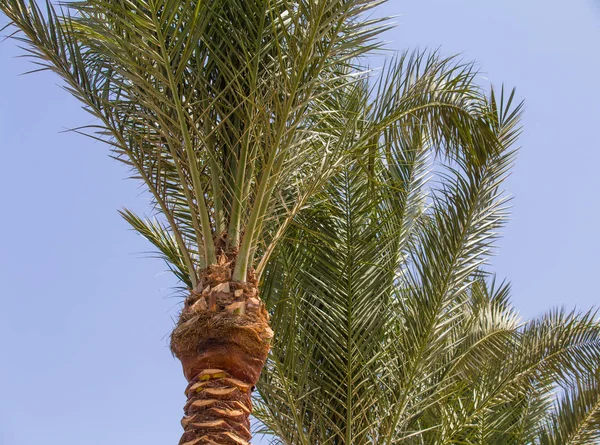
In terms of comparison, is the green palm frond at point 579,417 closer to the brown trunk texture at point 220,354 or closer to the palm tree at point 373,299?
the palm tree at point 373,299

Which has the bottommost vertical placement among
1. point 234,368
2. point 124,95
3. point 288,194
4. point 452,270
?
point 234,368

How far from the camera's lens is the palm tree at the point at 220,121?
471cm

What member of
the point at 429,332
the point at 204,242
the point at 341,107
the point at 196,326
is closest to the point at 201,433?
the point at 196,326

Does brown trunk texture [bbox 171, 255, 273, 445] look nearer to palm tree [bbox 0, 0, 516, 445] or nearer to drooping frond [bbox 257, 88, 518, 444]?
palm tree [bbox 0, 0, 516, 445]

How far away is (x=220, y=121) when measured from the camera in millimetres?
5320

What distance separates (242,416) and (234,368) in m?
0.28

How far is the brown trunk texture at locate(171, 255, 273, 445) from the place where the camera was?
4.51m

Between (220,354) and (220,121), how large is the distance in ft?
5.33

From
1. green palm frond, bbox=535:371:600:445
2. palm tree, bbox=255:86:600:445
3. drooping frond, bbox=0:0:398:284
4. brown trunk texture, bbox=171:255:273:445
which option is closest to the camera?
brown trunk texture, bbox=171:255:273:445

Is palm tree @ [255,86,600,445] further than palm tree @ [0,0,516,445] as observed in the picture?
Yes

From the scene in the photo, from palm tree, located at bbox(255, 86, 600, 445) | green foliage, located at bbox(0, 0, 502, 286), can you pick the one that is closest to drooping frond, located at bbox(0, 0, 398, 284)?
green foliage, located at bbox(0, 0, 502, 286)

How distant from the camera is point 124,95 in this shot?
562 cm

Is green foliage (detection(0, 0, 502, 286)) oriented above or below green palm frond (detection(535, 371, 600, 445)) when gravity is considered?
above

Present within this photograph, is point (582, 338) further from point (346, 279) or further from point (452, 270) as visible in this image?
point (346, 279)
